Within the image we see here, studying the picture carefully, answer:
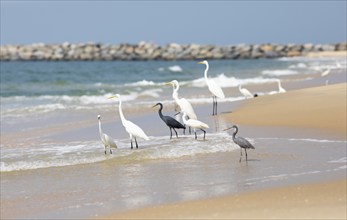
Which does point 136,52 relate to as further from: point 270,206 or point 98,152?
point 270,206

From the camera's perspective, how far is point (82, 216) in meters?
7.08

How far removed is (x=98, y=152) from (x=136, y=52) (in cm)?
7816

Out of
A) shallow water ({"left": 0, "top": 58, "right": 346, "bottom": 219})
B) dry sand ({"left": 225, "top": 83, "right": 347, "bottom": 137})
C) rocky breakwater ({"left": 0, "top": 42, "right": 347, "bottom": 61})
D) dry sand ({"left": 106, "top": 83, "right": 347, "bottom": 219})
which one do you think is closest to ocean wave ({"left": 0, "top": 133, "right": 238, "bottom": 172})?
shallow water ({"left": 0, "top": 58, "right": 346, "bottom": 219})

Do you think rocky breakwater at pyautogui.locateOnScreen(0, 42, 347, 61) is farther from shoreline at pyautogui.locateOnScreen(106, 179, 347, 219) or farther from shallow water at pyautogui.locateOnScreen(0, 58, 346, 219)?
shoreline at pyautogui.locateOnScreen(106, 179, 347, 219)

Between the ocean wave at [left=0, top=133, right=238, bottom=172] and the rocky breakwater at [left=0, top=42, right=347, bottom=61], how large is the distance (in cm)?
7528

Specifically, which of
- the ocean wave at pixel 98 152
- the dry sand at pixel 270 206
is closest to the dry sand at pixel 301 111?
the ocean wave at pixel 98 152

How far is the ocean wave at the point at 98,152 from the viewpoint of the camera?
1071 centimetres

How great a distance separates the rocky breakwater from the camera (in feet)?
287

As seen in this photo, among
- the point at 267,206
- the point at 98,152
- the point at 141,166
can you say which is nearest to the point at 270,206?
the point at 267,206

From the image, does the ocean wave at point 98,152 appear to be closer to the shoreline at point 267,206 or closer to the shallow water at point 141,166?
the shallow water at point 141,166

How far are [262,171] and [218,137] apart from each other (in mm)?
3483

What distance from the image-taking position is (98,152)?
11.5 meters

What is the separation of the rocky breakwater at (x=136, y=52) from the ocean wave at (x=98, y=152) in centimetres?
7528

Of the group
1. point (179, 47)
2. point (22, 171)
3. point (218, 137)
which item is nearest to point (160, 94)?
point (218, 137)
